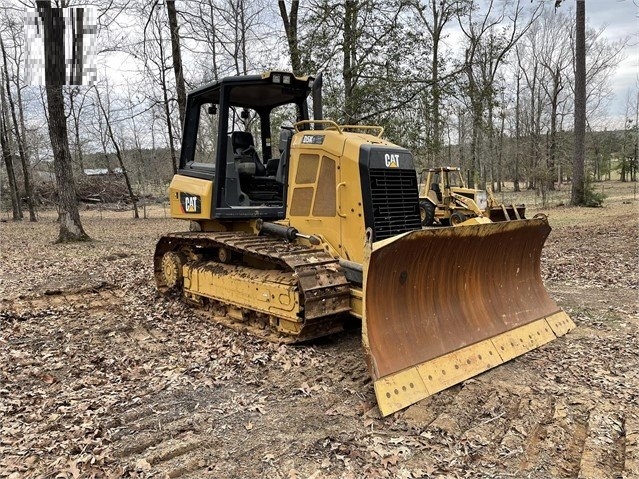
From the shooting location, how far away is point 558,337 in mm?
5484

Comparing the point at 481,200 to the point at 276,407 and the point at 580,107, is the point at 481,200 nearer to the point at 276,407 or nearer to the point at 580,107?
the point at 580,107

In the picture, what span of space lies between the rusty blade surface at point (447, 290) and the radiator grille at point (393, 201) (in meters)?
0.81

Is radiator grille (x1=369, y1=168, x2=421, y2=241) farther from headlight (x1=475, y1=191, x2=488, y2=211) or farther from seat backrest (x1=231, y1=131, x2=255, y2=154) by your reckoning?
headlight (x1=475, y1=191, x2=488, y2=211)

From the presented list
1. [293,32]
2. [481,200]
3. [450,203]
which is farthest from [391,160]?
[293,32]

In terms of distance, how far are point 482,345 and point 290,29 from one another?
13454mm

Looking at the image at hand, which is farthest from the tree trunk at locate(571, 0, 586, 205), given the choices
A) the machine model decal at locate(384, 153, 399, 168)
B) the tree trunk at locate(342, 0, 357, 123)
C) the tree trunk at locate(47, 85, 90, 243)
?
the tree trunk at locate(47, 85, 90, 243)

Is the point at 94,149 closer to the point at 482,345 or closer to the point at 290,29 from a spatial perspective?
the point at 290,29

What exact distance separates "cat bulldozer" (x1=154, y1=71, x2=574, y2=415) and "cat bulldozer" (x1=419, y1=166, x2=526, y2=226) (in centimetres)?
927

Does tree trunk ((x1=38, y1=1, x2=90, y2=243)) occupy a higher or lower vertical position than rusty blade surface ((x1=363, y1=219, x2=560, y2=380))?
higher

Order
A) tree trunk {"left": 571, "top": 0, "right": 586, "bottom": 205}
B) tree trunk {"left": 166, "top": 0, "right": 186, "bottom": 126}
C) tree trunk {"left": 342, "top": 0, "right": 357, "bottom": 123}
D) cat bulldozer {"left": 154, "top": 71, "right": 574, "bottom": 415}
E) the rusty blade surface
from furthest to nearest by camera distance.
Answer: tree trunk {"left": 571, "top": 0, "right": 586, "bottom": 205}, tree trunk {"left": 342, "top": 0, "right": 357, "bottom": 123}, tree trunk {"left": 166, "top": 0, "right": 186, "bottom": 126}, cat bulldozer {"left": 154, "top": 71, "right": 574, "bottom": 415}, the rusty blade surface

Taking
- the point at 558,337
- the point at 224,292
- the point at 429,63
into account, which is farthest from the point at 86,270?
the point at 429,63

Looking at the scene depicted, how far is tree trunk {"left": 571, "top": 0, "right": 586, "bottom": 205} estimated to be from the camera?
2078 cm

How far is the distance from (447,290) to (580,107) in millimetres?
19568

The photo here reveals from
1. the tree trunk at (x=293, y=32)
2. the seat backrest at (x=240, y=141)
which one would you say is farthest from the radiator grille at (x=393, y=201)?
the tree trunk at (x=293, y=32)
